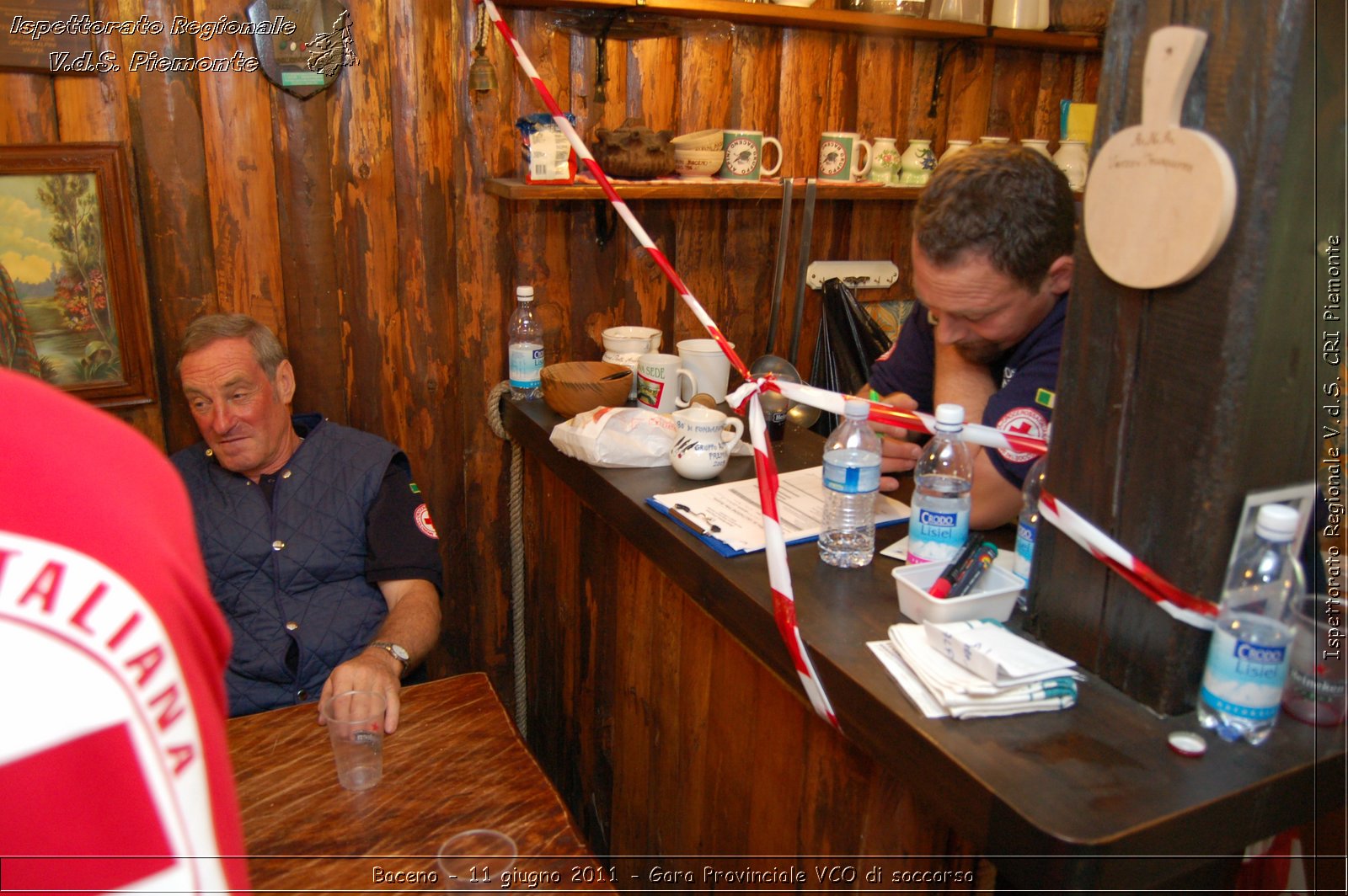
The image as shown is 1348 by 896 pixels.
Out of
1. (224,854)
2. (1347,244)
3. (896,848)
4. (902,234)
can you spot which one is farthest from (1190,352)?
(902,234)

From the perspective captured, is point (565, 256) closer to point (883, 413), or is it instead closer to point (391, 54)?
point (391, 54)

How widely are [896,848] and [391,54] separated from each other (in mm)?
1852

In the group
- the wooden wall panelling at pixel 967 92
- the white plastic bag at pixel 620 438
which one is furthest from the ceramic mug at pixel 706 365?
the wooden wall panelling at pixel 967 92

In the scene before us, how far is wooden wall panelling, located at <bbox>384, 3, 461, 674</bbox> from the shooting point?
2.16 m

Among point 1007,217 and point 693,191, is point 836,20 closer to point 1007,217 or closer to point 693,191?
point 693,191

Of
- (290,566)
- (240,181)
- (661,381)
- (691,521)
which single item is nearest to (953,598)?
(691,521)

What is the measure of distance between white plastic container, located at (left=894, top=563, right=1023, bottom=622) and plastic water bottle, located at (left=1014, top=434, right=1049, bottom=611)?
0.02 meters

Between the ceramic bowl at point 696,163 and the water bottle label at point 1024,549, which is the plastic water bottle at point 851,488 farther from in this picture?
the ceramic bowl at point 696,163

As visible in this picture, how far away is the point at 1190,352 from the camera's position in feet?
3.28

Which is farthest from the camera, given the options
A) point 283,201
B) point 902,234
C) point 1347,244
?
point 902,234

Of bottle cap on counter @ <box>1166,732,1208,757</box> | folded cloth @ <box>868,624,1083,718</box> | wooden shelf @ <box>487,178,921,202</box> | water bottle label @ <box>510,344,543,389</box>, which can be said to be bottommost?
bottle cap on counter @ <box>1166,732,1208,757</box>

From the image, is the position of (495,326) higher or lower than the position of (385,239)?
lower

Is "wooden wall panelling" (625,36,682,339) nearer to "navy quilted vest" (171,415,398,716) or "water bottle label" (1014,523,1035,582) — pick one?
"navy quilted vest" (171,415,398,716)

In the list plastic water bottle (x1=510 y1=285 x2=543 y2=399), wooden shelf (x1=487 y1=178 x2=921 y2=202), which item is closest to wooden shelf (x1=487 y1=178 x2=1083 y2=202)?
wooden shelf (x1=487 y1=178 x2=921 y2=202)
